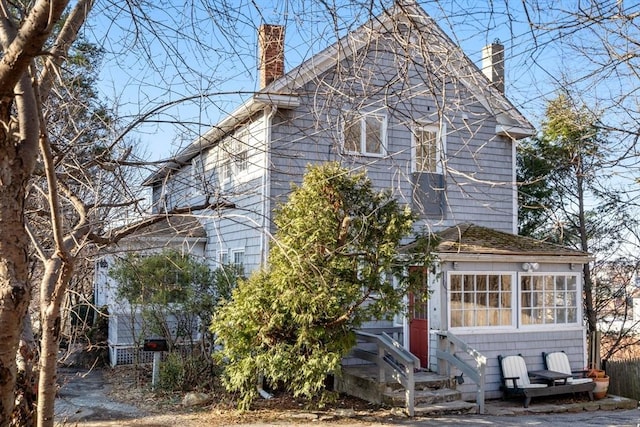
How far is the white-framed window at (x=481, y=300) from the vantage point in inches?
477

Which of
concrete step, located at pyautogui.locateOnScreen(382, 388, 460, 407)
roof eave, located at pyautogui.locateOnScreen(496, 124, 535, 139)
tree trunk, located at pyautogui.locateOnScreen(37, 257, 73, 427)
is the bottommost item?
concrete step, located at pyautogui.locateOnScreen(382, 388, 460, 407)

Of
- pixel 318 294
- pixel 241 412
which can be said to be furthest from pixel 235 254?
pixel 318 294

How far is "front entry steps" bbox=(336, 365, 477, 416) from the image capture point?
34.6 feet

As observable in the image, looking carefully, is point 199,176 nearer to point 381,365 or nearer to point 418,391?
point 381,365

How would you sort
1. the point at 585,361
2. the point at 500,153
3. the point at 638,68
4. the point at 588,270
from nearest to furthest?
the point at 638,68 < the point at 585,361 < the point at 500,153 < the point at 588,270

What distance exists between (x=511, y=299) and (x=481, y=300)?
76 centimetres

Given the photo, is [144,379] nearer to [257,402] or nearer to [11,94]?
[257,402]

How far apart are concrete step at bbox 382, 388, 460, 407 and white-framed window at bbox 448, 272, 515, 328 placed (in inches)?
55.5

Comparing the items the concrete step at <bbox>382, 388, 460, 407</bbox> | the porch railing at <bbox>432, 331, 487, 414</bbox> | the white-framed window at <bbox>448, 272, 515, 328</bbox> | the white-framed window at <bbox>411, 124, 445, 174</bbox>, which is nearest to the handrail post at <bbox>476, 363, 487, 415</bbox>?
the porch railing at <bbox>432, 331, 487, 414</bbox>

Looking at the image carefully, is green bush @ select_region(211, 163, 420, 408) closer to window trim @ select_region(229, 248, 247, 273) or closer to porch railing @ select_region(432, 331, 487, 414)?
porch railing @ select_region(432, 331, 487, 414)

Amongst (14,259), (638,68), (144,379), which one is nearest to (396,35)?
(14,259)

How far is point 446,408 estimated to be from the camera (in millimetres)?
10562

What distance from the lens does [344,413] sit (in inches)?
395

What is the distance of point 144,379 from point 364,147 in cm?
678
